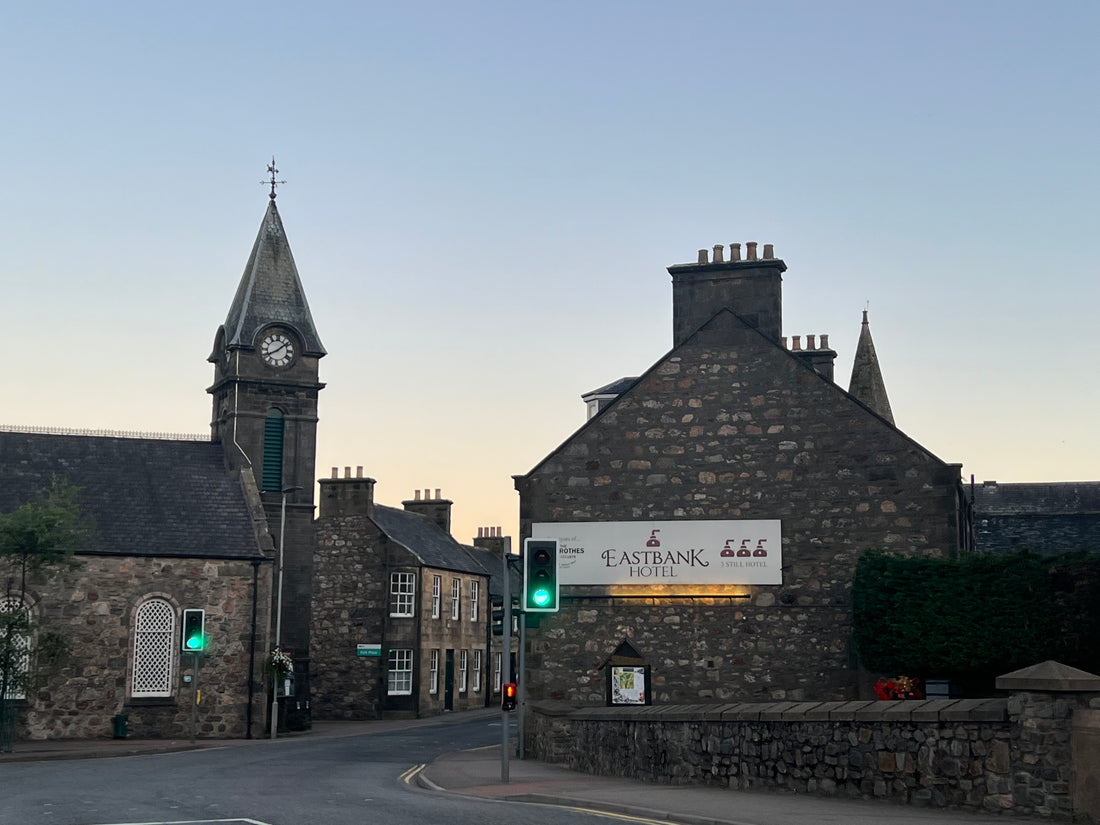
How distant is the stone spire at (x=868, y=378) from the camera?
49.5 meters

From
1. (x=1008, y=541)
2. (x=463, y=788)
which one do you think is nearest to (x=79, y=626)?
(x=463, y=788)

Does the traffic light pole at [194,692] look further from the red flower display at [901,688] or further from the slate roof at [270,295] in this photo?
the red flower display at [901,688]

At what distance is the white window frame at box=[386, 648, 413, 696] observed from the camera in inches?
2000

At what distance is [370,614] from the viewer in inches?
2018

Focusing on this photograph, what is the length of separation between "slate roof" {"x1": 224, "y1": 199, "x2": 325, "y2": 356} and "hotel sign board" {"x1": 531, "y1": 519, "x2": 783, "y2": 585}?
20.1m

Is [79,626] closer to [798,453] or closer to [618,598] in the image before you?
[618,598]

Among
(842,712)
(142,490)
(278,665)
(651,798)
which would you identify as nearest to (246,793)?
(651,798)

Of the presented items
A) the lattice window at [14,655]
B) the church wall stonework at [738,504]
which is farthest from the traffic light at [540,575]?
the lattice window at [14,655]

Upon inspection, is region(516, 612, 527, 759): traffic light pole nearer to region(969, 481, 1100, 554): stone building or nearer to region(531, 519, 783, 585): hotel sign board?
region(531, 519, 783, 585): hotel sign board

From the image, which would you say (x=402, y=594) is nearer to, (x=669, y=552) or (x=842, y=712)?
(x=669, y=552)

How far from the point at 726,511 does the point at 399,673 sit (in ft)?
88.7

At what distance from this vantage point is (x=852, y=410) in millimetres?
27047

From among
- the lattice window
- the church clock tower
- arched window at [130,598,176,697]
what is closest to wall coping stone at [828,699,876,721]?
the lattice window

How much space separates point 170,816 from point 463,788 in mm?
5818
